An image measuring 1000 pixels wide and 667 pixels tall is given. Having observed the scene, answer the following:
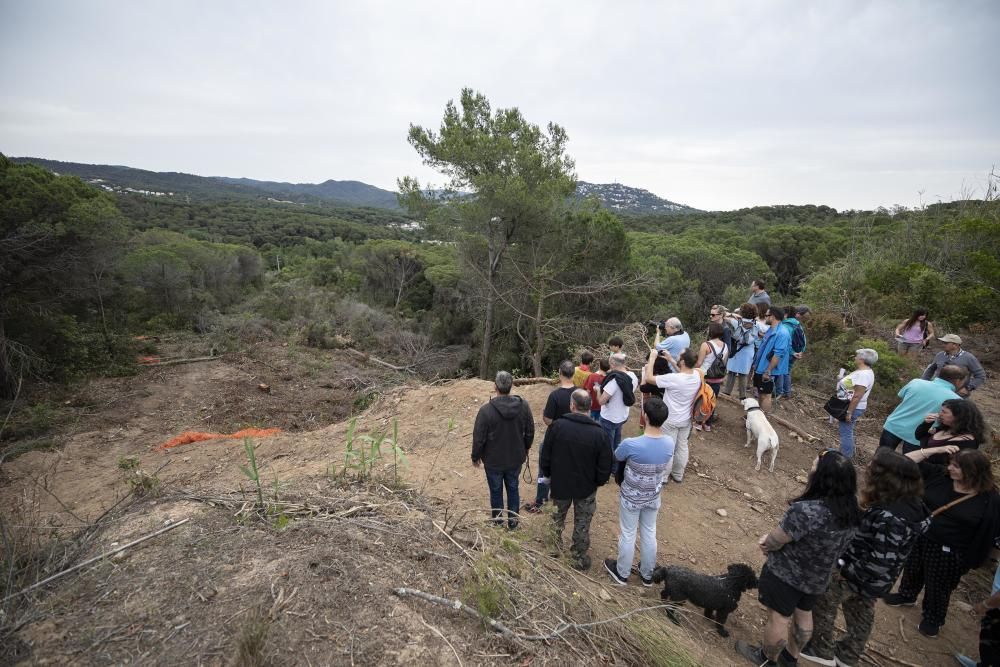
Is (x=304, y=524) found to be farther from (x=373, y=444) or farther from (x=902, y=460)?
(x=902, y=460)

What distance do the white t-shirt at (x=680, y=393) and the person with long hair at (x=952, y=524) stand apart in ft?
5.58

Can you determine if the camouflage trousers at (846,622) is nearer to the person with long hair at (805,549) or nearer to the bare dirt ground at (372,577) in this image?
the person with long hair at (805,549)

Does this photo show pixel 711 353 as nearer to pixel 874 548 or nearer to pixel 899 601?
pixel 899 601

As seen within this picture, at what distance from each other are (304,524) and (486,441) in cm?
156

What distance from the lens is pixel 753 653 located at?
2.97 m

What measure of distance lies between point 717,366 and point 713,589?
290cm

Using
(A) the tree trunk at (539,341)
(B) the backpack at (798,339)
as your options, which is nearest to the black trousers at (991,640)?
(B) the backpack at (798,339)

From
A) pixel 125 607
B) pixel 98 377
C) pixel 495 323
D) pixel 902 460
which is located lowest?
pixel 98 377

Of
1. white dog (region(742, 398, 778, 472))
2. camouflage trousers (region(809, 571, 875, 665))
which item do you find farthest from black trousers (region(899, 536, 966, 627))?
white dog (region(742, 398, 778, 472))

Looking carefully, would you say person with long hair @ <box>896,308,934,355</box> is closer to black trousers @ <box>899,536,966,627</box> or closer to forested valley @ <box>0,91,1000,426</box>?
forested valley @ <box>0,91,1000,426</box>

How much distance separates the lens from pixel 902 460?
2.58m

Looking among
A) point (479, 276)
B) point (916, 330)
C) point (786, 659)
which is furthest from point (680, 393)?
point (479, 276)

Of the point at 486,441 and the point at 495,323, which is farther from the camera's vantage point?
the point at 495,323

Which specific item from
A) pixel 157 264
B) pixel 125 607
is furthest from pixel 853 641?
pixel 157 264
